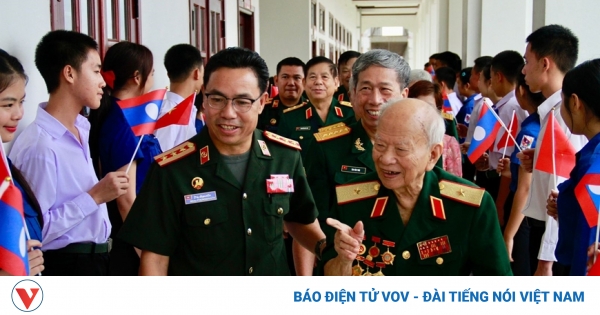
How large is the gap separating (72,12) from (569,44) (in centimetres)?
256

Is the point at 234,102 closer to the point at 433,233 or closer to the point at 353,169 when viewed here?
the point at 433,233

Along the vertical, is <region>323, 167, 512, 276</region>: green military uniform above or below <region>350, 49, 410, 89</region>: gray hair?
below

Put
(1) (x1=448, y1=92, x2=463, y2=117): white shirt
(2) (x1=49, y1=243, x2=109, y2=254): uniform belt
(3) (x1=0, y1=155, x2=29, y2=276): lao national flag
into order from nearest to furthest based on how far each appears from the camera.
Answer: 1. (3) (x1=0, y1=155, x2=29, y2=276): lao national flag
2. (2) (x1=49, y1=243, x2=109, y2=254): uniform belt
3. (1) (x1=448, y1=92, x2=463, y2=117): white shirt

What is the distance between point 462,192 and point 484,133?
A: 1.84 metres

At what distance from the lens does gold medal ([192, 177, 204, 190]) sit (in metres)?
2.02

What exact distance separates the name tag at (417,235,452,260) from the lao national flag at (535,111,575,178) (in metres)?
0.94

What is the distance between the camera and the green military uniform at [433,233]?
189 cm

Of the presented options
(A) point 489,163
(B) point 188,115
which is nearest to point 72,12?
(B) point 188,115

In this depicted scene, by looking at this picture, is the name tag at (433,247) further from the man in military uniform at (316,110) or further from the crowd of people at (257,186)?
the man in military uniform at (316,110)

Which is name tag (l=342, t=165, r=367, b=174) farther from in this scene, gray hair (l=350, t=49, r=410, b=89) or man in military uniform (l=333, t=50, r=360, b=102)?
man in military uniform (l=333, t=50, r=360, b=102)

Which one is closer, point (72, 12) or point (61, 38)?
point (61, 38)

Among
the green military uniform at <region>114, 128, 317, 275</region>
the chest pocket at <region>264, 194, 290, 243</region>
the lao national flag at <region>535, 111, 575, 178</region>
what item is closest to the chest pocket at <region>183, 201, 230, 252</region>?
the green military uniform at <region>114, 128, 317, 275</region>

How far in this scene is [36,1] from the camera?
304 centimetres
